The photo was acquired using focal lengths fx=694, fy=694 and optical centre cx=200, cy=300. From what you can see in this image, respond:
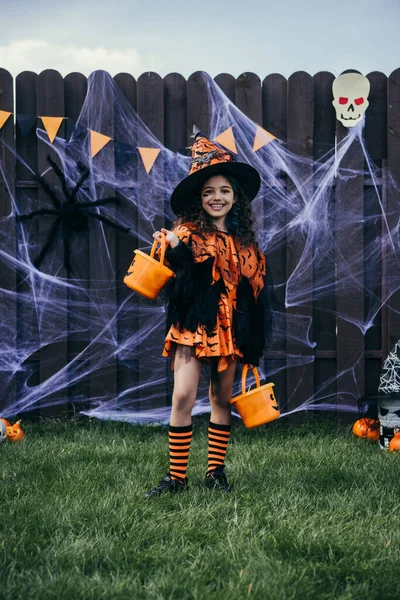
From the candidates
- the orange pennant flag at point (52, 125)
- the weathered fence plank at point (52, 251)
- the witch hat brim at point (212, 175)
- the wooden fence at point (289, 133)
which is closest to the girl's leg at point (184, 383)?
the witch hat brim at point (212, 175)

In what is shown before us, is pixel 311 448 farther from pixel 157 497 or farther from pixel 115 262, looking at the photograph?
pixel 115 262

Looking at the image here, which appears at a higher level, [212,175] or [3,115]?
[3,115]

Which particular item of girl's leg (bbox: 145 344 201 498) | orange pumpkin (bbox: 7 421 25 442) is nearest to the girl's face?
girl's leg (bbox: 145 344 201 498)

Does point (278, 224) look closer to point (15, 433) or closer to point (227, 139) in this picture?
point (227, 139)

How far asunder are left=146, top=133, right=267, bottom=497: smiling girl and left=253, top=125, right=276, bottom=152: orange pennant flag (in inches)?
47.2

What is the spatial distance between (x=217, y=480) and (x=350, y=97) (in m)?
2.62

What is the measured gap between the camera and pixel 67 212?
14.4ft

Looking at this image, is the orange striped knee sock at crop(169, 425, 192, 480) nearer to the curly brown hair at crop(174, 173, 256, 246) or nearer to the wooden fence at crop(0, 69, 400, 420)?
the curly brown hair at crop(174, 173, 256, 246)

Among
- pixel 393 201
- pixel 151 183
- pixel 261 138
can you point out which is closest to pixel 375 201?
pixel 393 201

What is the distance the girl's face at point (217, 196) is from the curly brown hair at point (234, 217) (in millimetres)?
32

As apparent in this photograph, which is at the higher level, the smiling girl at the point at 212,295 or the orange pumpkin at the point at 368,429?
the smiling girl at the point at 212,295

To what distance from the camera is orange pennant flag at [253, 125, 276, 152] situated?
439 centimetres

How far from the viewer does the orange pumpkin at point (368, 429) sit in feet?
13.5

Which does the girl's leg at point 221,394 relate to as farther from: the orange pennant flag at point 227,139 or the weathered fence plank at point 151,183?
the orange pennant flag at point 227,139
